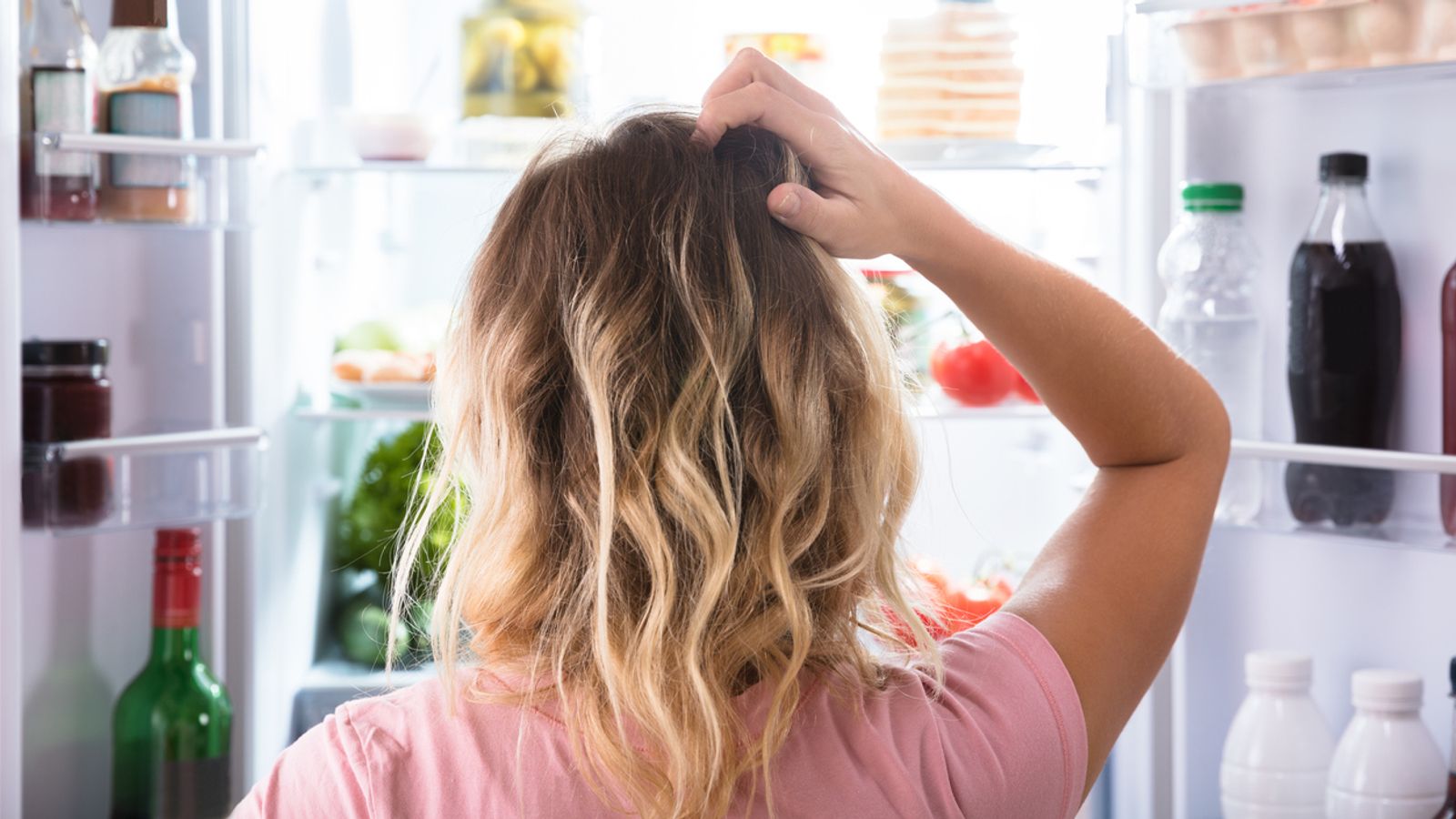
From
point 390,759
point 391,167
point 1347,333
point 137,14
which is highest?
point 137,14

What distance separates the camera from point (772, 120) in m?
0.76

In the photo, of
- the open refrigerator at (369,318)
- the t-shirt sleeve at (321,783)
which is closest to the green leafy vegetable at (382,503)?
the open refrigerator at (369,318)

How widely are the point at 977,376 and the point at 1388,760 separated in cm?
85

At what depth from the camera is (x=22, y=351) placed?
139 centimetres

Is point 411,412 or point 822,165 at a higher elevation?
point 822,165

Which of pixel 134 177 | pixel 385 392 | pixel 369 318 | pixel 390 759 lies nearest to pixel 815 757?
pixel 390 759

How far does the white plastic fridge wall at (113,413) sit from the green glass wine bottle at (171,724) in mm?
54

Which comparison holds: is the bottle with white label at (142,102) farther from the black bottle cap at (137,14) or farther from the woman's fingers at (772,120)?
the woman's fingers at (772,120)

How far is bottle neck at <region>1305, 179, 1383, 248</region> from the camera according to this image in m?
1.33

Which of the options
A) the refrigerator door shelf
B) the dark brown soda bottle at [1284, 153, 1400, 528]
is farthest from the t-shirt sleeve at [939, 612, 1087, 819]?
the refrigerator door shelf

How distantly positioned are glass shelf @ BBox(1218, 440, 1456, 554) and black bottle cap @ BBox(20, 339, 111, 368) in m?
1.17

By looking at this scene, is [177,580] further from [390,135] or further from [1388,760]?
[1388,760]

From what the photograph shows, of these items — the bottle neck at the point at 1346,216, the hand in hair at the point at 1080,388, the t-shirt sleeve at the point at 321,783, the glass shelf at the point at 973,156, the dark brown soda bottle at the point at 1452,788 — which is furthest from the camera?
the glass shelf at the point at 973,156

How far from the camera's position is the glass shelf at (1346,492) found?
50.9 inches
